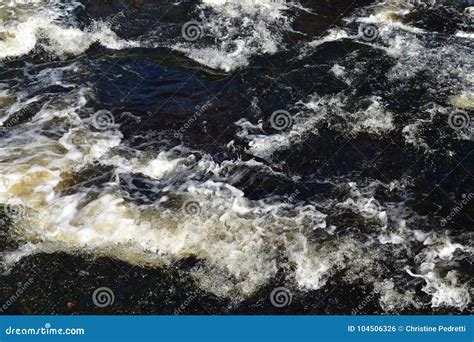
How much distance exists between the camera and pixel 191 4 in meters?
14.8

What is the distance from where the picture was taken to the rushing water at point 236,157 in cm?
777

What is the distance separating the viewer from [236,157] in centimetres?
1006

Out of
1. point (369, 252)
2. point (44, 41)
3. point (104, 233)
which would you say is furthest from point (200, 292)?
point (44, 41)

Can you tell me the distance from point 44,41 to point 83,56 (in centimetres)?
134

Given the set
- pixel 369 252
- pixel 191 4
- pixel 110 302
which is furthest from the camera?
pixel 191 4

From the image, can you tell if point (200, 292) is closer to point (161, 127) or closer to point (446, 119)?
point (161, 127)

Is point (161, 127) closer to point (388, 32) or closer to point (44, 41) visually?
point (44, 41)

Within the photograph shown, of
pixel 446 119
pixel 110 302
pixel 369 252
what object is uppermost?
pixel 446 119

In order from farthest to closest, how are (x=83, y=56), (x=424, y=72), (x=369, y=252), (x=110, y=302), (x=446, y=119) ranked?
1. (x=83, y=56)
2. (x=424, y=72)
3. (x=446, y=119)
4. (x=369, y=252)
5. (x=110, y=302)

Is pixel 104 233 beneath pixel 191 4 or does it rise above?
beneath

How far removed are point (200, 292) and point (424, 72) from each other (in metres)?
7.72

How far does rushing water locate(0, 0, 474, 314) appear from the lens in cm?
777

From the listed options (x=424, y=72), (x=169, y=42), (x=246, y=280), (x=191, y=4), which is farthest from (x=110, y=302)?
(x=191, y=4)

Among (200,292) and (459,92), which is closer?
(200,292)
